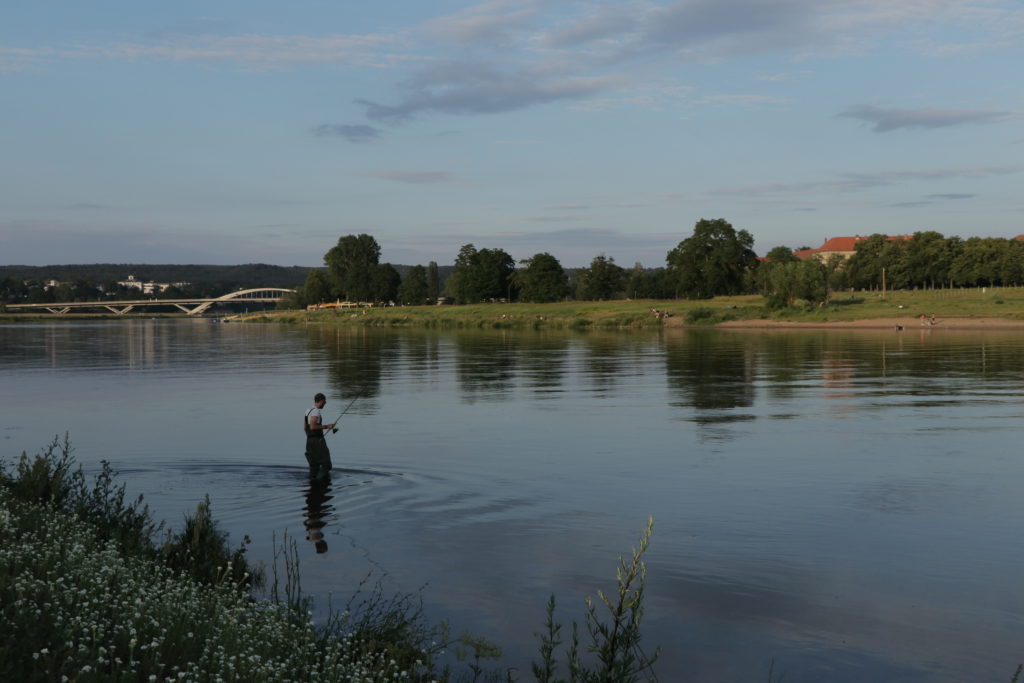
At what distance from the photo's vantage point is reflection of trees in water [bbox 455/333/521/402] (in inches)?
1529

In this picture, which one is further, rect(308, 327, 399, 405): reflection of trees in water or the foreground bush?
rect(308, 327, 399, 405): reflection of trees in water

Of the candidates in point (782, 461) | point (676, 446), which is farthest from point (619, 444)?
point (782, 461)

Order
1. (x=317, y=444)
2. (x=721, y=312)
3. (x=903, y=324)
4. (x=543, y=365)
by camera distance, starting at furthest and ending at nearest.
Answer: (x=721, y=312), (x=903, y=324), (x=543, y=365), (x=317, y=444)

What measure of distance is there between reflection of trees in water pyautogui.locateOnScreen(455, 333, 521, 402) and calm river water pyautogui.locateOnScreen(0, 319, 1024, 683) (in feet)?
2.36

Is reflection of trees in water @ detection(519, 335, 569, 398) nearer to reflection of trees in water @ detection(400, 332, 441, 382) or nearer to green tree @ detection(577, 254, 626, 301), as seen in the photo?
reflection of trees in water @ detection(400, 332, 441, 382)

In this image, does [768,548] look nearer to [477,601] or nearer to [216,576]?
[477,601]

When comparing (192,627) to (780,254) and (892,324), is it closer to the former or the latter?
(892,324)

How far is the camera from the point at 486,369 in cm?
5197

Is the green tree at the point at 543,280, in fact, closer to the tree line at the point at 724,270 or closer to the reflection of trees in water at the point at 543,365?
the tree line at the point at 724,270

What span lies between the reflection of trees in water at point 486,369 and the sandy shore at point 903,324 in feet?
131

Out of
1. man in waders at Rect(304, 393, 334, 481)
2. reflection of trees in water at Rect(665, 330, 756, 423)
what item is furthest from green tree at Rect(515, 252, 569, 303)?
man in waders at Rect(304, 393, 334, 481)

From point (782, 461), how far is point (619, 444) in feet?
14.5

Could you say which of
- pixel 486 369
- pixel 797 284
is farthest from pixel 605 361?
pixel 797 284

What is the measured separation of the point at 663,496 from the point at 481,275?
170m
